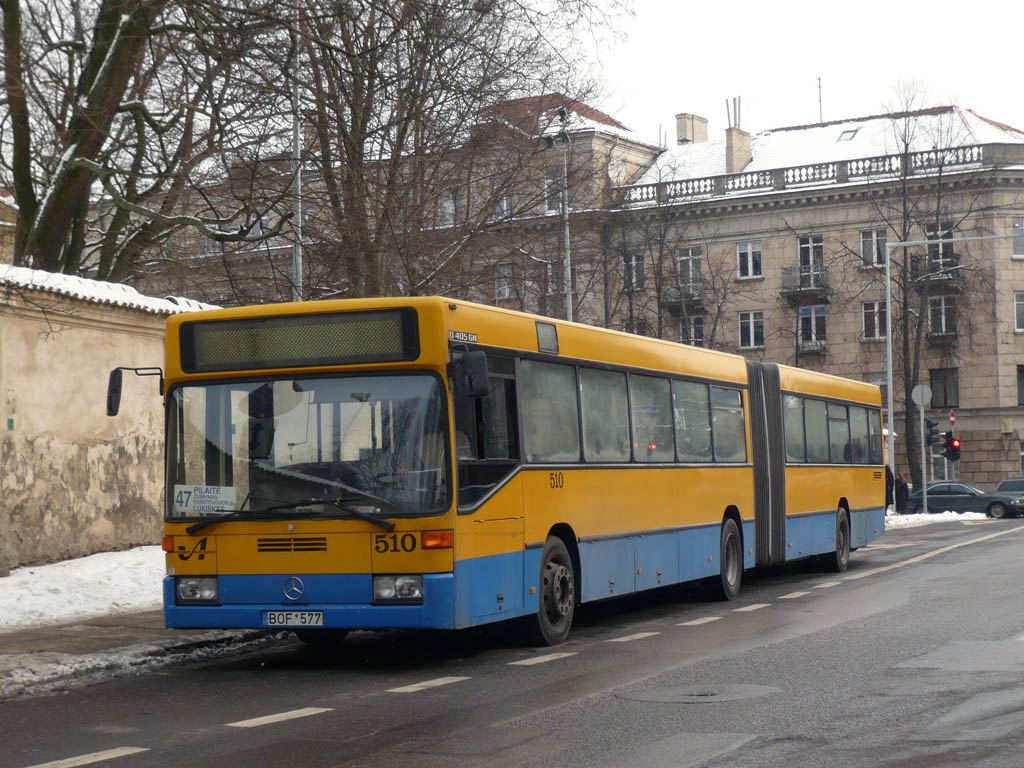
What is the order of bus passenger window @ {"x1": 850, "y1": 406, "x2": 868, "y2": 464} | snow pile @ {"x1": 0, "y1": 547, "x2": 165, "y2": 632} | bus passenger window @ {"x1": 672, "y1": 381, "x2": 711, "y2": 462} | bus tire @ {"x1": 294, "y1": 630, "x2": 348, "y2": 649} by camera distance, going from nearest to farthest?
bus tire @ {"x1": 294, "y1": 630, "x2": 348, "y2": 649}
snow pile @ {"x1": 0, "y1": 547, "x2": 165, "y2": 632}
bus passenger window @ {"x1": 672, "y1": 381, "x2": 711, "y2": 462}
bus passenger window @ {"x1": 850, "y1": 406, "x2": 868, "y2": 464}

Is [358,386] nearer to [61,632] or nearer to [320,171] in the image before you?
[61,632]

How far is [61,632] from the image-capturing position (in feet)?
45.0

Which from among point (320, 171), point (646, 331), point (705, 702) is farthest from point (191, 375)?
point (646, 331)

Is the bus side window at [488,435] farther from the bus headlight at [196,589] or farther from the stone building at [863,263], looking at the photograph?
the stone building at [863,263]

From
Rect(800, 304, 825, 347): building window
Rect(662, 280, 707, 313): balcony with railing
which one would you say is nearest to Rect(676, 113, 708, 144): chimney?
Rect(662, 280, 707, 313): balcony with railing

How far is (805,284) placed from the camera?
216ft

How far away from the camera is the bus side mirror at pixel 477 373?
11219 mm

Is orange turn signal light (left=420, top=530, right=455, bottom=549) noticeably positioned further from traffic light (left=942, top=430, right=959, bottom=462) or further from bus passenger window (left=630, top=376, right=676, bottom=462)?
traffic light (left=942, top=430, right=959, bottom=462)

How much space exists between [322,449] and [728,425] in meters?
8.03

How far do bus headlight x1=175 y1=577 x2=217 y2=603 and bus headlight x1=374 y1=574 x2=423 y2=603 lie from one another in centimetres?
136

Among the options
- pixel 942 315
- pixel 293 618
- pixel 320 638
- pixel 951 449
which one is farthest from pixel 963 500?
pixel 293 618

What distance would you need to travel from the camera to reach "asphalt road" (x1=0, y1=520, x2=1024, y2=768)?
25.7ft

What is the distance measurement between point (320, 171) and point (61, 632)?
13.7 metres

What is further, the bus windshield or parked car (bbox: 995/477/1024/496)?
parked car (bbox: 995/477/1024/496)
